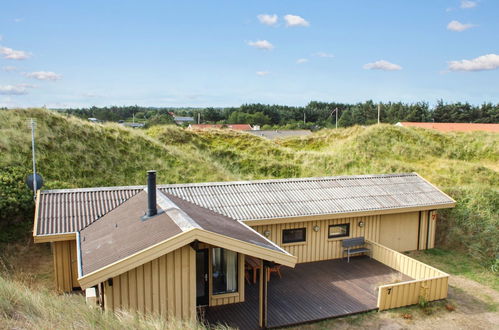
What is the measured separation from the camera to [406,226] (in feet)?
48.7

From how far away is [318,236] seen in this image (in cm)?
1332

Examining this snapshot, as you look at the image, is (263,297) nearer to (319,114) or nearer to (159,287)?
(159,287)

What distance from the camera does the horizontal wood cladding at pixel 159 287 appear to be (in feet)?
25.6

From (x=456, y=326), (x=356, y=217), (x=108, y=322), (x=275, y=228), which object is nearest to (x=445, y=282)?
(x=456, y=326)

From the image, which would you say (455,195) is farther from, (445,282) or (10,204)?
(10,204)


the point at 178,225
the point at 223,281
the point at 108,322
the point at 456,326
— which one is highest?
the point at 178,225

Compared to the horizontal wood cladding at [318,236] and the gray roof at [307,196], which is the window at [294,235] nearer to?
the horizontal wood cladding at [318,236]

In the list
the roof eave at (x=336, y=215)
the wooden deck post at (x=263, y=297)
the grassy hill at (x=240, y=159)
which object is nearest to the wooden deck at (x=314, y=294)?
the wooden deck post at (x=263, y=297)

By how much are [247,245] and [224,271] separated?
2.25 m

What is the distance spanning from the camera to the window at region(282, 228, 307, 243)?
1302cm

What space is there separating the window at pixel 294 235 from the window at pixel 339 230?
1.05 m

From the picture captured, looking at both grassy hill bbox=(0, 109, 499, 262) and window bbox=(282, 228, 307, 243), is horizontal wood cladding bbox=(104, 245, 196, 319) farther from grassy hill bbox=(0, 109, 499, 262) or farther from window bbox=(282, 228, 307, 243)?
grassy hill bbox=(0, 109, 499, 262)

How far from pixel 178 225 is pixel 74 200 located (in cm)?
536

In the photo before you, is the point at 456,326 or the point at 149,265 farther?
the point at 456,326
